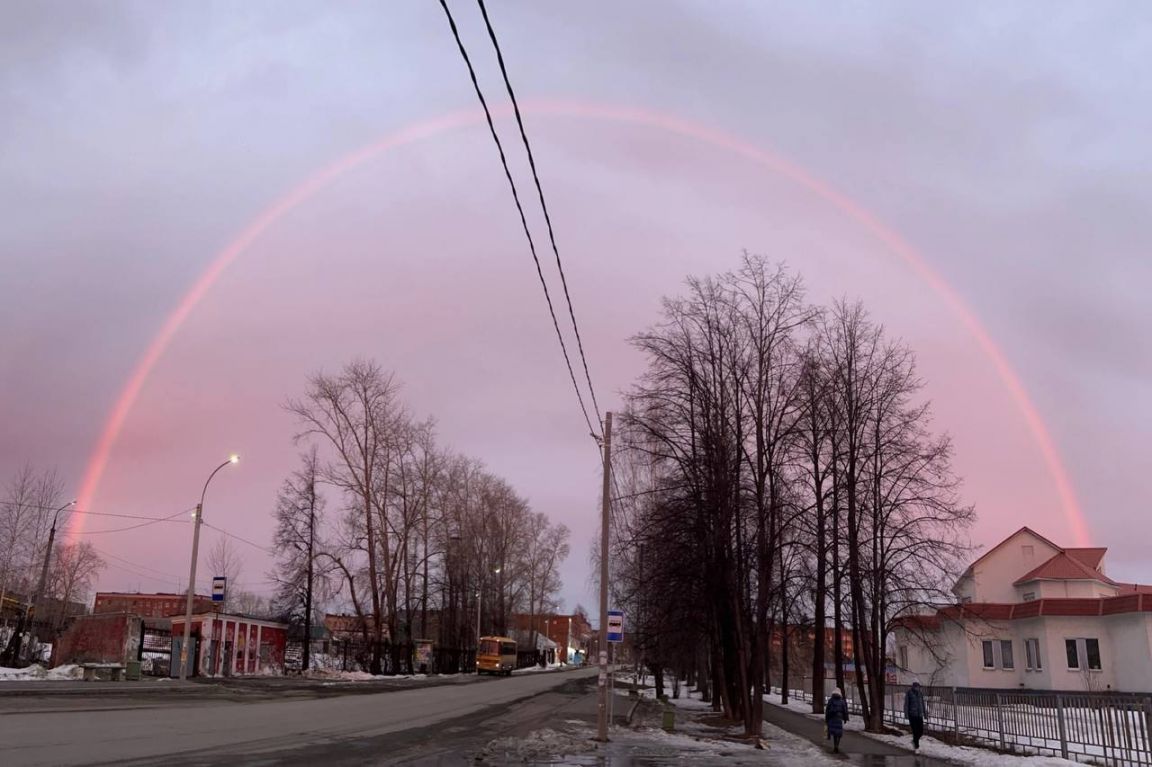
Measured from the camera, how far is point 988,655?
49188 millimetres

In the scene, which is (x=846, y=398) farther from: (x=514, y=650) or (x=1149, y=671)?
(x=514, y=650)

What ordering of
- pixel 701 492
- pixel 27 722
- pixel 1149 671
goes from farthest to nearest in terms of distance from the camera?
pixel 1149 671 → pixel 701 492 → pixel 27 722

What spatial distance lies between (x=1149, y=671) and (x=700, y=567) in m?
26.9

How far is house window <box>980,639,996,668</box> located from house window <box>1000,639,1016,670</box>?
0.53 metres

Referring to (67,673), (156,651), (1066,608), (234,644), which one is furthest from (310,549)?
(1066,608)

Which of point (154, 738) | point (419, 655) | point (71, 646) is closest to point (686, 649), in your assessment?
point (154, 738)

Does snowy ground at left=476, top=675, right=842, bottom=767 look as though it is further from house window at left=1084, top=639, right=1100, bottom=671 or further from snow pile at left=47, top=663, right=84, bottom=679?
snow pile at left=47, top=663, right=84, bottom=679

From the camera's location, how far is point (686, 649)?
36469 mm

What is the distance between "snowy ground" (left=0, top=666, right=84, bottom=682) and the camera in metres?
34.2

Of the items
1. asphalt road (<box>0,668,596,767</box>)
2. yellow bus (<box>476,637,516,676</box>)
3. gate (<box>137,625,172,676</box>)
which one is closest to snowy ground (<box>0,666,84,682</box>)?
gate (<box>137,625,172,676</box>)

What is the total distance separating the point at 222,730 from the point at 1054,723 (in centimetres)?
1966

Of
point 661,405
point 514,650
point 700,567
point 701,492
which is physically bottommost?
point 514,650

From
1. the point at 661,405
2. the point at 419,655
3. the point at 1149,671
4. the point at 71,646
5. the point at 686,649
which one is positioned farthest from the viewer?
the point at 419,655

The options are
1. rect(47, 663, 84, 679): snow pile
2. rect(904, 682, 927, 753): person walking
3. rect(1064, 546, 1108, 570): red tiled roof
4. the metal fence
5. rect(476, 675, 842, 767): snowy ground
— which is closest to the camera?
rect(476, 675, 842, 767): snowy ground
